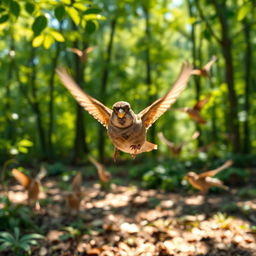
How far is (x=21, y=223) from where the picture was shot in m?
4.63

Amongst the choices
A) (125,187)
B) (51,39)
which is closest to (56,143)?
(125,187)

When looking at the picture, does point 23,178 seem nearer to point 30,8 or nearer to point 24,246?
point 24,246

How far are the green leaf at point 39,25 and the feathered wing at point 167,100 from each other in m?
1.31

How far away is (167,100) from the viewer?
4.19 feet

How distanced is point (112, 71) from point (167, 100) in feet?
32.5

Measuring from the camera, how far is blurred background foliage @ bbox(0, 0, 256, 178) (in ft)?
10.3

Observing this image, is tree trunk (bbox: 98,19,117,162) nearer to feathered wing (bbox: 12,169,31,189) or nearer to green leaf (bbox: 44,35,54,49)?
feathered wing (bbox: 12,169,31,189)

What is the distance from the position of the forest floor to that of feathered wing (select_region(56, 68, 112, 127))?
2.76 m

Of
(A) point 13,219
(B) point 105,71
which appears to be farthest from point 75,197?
(B) point 105,71

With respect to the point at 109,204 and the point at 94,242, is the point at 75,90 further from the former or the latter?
the point at 109,204

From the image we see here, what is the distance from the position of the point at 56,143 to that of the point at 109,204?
1076 cm

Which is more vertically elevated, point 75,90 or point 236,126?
point 75,90

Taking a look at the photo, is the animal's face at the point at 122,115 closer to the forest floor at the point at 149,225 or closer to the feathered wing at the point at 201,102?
the feathered wing at the point at 201,102

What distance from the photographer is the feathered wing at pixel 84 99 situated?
48.2 inches
